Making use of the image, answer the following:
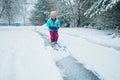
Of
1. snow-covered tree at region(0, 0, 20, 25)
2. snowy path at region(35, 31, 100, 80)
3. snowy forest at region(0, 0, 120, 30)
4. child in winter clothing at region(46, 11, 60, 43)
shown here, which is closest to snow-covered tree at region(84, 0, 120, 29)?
snowy forest at region(0, 0, 120, 30)

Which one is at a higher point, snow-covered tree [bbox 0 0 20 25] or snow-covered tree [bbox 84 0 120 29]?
snow-covered tree [bbox 0 0 20 25]

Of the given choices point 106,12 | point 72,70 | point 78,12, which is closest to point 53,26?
point 72,70

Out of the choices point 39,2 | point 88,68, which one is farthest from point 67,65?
point 39,2

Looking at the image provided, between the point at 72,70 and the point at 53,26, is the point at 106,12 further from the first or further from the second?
the point at 72,70

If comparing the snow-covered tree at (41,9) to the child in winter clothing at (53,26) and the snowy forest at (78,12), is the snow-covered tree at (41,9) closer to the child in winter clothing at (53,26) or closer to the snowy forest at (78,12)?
the snowy forest at (78,12)

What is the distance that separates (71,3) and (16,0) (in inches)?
572

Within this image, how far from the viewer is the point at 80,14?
2800cm

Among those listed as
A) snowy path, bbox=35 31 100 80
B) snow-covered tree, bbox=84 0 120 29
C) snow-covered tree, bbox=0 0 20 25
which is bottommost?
snowy path, bbox=35 31 100 80

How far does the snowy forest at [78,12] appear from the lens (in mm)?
13920

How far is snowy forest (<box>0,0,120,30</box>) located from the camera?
13.9 meters

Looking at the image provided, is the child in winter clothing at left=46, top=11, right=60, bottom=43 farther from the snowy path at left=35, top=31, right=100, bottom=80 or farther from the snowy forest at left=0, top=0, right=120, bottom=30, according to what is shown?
the snowy forest at left=0, top=0, right=120, bottom=30

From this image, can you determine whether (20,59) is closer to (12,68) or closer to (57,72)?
(12,68)

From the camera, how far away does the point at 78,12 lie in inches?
1075

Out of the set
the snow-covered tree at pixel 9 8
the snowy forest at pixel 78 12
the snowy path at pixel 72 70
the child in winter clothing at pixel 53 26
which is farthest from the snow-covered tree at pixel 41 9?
the snowy path at pixel 72 70
